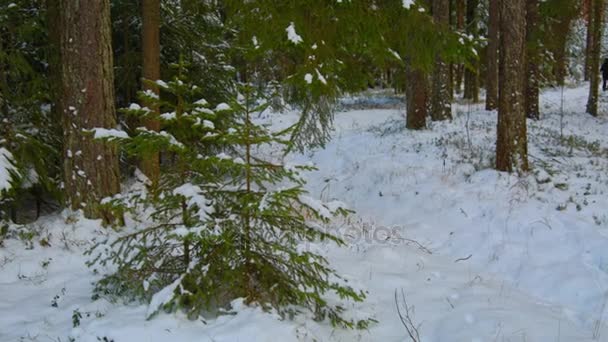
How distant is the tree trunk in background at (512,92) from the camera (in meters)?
7.72

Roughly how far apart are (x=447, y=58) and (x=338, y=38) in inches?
64.2

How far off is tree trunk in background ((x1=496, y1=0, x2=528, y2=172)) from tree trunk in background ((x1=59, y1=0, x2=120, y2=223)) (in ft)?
21.5

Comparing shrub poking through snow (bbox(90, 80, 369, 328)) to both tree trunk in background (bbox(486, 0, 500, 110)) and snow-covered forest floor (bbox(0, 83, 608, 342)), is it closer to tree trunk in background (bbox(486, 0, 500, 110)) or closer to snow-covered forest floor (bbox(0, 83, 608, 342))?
snow-covered forest floor (bbox(0, 83, 608, 342))

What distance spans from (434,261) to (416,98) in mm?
7736

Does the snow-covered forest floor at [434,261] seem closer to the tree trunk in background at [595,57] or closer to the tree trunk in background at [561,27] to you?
the tree trunk in background at [595,57]

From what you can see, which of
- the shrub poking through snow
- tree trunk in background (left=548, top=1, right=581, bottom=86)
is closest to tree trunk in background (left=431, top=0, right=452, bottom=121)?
tree trunk in background (left=548, top=1, right=581, bottom=86)

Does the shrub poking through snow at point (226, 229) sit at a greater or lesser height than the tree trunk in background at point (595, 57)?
lesser

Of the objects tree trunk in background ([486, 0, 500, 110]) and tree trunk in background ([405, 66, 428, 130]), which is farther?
tree trunk in background ([486, 0, 500, 110])

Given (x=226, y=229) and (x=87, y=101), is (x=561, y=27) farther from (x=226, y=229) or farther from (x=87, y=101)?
(x=226, y=229)

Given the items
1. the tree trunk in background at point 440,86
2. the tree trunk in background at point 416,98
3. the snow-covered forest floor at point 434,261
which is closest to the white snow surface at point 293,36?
the snow-covered forest floor at point 434,261

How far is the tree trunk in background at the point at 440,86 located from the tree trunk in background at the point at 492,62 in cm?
414

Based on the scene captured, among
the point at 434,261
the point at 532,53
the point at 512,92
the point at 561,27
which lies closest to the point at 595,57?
the point at 532,53

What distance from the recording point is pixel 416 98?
12523mm

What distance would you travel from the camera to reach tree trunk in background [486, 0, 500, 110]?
55.3 feet
